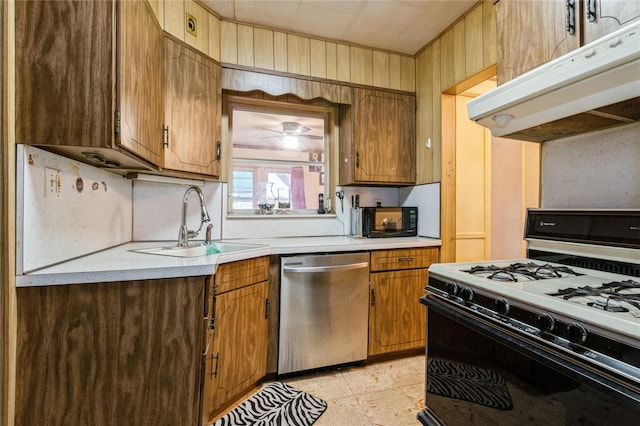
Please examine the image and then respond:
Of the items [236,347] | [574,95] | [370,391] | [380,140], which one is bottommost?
[370,391]

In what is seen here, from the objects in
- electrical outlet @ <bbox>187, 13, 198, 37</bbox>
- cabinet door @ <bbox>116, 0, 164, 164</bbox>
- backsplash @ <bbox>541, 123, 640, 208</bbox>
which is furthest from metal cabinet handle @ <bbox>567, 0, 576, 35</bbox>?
electrical outlet @ <bbox>187, 13, 198, 37</bbox>

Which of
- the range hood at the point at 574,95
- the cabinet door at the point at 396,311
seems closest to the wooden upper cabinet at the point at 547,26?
the range hood at the point at 574,95

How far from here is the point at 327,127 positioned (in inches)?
111

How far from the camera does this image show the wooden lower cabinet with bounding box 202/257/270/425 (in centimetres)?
154

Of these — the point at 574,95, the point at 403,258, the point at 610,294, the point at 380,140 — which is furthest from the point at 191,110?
the point at 610,294

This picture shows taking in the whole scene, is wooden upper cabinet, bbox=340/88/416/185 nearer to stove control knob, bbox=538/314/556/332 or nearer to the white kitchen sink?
the white kitchen sink

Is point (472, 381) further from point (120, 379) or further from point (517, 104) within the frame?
point (120, 379)

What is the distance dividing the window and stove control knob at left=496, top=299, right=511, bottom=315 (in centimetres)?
186

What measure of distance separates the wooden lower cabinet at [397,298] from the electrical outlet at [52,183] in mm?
1825

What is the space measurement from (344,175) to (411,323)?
1336mm

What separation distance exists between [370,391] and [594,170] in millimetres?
1761

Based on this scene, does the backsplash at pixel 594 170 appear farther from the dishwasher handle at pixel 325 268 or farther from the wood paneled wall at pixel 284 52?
the wood paneled wall at pixel 284 52

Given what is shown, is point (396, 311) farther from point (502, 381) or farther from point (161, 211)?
point (161, 211)

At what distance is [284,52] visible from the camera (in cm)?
242
